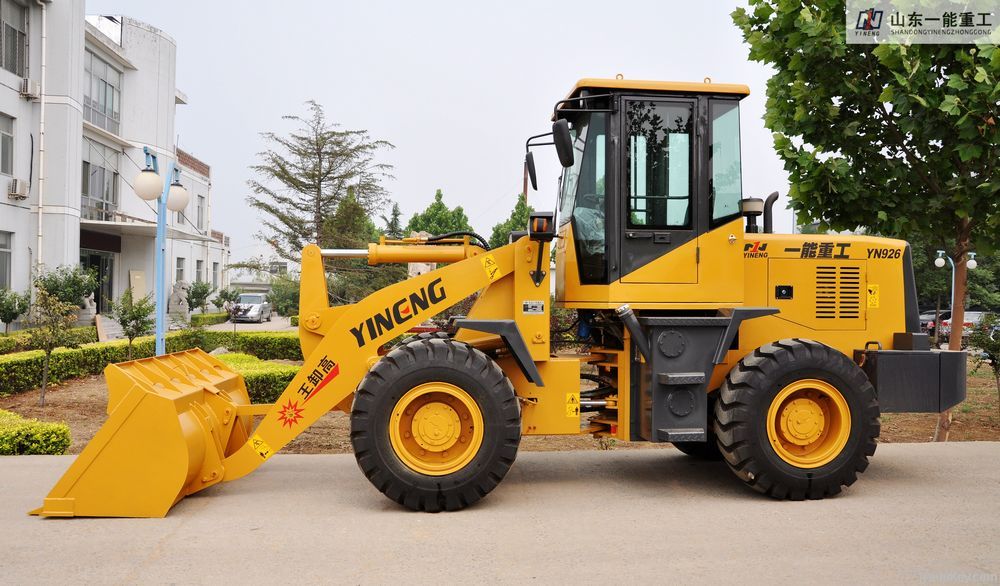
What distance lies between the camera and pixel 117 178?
34.4m

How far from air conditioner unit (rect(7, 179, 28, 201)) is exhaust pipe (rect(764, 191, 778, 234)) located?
24.0 meters

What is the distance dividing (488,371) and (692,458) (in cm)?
296

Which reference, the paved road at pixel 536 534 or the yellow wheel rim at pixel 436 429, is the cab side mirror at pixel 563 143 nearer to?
the yellow wheel rim at pixel 436 429

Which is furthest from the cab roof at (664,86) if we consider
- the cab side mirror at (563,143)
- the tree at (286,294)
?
the tree at (286,294)

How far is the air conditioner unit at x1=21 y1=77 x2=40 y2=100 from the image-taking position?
24.5 m

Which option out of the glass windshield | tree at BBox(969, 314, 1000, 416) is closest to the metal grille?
the glass windshield

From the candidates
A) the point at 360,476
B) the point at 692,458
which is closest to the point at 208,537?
the point at 360,476

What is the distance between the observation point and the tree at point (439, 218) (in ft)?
197

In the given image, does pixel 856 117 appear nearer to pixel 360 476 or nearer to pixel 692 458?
pixel 692 458

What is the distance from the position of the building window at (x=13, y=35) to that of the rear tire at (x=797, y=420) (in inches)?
998

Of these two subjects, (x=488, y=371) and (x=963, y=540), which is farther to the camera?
(x=488, y=371)

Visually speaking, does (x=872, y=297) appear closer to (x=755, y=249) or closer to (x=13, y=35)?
(x=755, y=249)

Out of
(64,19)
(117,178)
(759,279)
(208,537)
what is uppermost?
(64,19)

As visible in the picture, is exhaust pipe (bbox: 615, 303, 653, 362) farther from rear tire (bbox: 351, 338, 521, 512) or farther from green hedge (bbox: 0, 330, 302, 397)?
green hedge (bbox: 0, 330, 302, 397)
